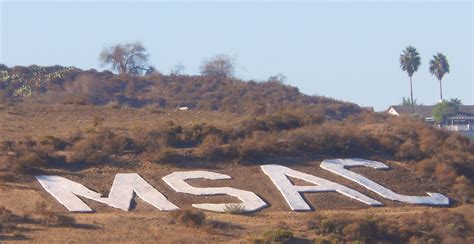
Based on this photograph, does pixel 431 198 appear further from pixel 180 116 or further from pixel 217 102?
pixel 217 102

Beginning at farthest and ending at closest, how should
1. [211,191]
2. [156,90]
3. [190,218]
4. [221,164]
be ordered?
[156,90], [221,164], [211,191], [190,218]

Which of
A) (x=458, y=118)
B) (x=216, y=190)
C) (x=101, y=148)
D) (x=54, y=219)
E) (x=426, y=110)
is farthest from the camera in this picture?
(x=426, y=110)

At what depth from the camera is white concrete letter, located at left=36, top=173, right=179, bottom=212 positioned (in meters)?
50.0

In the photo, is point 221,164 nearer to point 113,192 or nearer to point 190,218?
point 113,192

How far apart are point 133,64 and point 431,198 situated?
200 feet

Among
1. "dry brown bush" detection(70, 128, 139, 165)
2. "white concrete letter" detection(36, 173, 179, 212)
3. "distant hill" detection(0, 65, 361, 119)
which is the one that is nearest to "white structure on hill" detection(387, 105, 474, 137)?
"distant hill" detection(0, 65, 361, 119)

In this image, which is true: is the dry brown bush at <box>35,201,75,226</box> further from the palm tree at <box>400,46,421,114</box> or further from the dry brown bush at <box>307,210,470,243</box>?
the palm tree at <box>400,46,421,114</box>

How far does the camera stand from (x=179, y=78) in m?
101

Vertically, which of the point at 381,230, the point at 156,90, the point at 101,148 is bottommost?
the point at 381,230

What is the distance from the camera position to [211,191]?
52.3 m

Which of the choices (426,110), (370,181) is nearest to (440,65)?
(426,110)

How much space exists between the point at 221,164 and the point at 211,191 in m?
3.71

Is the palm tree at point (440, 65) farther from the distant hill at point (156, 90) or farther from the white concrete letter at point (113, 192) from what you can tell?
the white concrete letter at point (113, 192)

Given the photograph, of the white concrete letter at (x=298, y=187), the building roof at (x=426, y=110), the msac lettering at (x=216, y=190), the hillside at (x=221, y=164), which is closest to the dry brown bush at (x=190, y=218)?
the hillside at (x=221, y=164)
